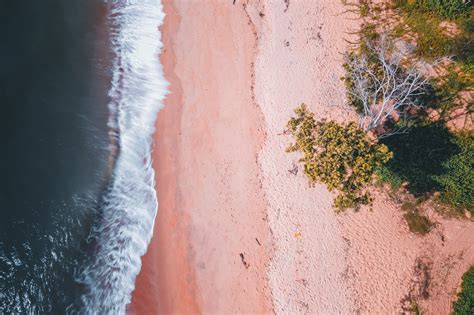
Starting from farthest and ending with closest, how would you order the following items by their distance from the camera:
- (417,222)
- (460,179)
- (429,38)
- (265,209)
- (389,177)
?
(429,38), (265,209), (389,177), (460,179), (417,222)

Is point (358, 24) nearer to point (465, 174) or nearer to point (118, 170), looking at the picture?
point (465, 174)

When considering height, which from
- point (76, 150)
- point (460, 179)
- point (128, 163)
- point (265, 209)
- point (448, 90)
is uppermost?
point (448, 90)

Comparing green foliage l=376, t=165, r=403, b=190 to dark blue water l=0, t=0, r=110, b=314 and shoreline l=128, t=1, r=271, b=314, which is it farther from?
dark blue water l=0, t=0, r=110, b=314

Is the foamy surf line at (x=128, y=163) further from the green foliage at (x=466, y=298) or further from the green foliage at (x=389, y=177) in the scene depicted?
the green foliage at (x=466, y=298)

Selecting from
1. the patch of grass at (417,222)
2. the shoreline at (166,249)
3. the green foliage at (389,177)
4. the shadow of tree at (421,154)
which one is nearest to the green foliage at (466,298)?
the patch of grass at (417,222)

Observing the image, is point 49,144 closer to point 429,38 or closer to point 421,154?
point 421,154

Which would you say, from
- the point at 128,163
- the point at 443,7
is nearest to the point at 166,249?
the point at 128,163

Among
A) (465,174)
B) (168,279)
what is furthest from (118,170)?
(465,174)
